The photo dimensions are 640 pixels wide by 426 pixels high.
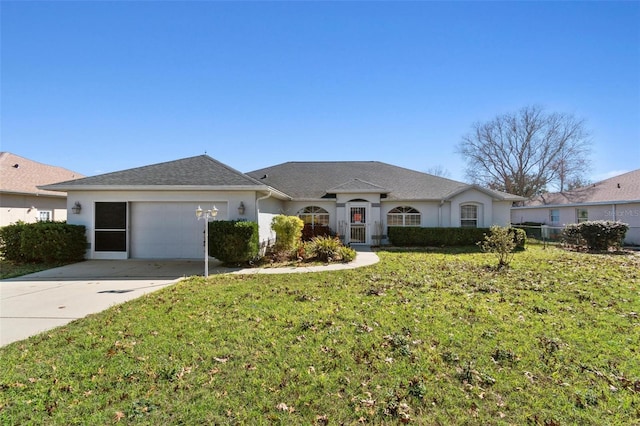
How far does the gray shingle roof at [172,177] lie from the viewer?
11.6 m

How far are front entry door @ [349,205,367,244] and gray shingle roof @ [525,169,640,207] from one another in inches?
624

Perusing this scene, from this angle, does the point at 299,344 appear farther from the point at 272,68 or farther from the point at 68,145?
the point at 68,145

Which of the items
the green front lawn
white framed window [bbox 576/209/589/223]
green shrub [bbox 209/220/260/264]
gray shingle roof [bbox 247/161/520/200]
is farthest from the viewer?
white framed window [bbox 576/209/589/223]

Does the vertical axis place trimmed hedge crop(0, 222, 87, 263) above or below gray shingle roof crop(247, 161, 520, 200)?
below

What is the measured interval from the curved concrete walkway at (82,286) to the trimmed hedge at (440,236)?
502 centimetres

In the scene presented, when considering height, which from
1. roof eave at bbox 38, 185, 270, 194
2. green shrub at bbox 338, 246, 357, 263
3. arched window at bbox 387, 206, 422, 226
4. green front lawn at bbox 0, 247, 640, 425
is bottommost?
green front lawn at bbox 0, 247, 640, 425

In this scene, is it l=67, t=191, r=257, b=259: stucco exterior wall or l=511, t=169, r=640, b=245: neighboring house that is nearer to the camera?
l=67, t=191, r=257, b=259: stucco exterior wall

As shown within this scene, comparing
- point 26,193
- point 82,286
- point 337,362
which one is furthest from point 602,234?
point 26,193

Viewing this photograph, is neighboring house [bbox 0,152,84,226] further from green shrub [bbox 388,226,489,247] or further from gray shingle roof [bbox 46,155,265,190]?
green shrub [bbox 388,226,489,247]

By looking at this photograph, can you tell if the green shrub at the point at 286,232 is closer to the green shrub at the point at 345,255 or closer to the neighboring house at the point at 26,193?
the green shrub at the point at 345,255

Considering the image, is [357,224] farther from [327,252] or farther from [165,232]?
[165,232]

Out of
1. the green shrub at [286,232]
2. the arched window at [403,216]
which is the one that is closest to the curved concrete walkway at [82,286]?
the green shrub at [286,232]

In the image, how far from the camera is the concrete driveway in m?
5.22

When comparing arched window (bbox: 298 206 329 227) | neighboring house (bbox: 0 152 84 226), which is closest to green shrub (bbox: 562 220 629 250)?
arched window (bbox: 298 206 329 227)
